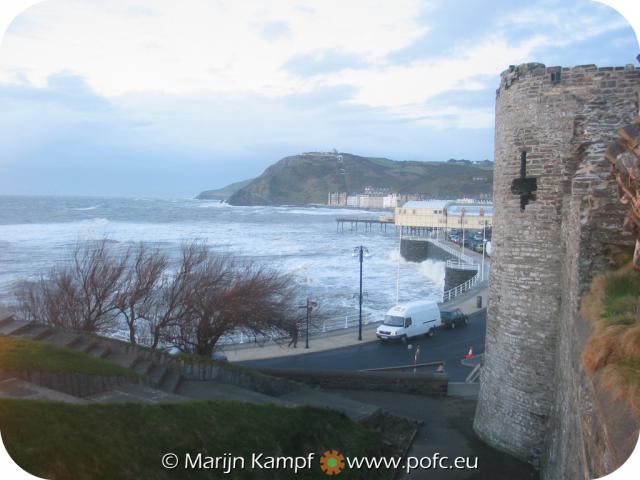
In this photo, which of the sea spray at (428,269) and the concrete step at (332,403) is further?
the sea spray at (428,269)

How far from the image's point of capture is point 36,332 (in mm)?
10258

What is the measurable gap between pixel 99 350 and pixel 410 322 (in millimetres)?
15866

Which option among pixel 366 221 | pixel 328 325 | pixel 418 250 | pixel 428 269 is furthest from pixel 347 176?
pixel 328 325

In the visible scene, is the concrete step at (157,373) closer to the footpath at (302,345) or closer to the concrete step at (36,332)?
the concrete step at (36,332)

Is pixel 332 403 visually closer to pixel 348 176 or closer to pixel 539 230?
pixel 539 230

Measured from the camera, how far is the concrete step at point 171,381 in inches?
388

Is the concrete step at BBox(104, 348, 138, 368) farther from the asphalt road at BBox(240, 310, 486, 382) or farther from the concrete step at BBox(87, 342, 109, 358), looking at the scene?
the asphalt road at BBox(240, 310, 486, 382)

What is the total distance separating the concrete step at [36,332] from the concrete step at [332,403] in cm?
493

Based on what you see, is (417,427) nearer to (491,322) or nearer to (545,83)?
(491,322)

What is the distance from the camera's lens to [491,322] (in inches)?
429

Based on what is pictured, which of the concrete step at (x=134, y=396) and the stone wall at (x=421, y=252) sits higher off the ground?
the concrete step at (x=134, y=396)

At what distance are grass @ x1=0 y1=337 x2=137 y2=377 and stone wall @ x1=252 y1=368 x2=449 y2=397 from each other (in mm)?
6787

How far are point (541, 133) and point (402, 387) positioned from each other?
26.7 feet

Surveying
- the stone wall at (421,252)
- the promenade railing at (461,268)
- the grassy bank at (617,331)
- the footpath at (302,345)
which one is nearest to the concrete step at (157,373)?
the grassy bank at (617,331)
